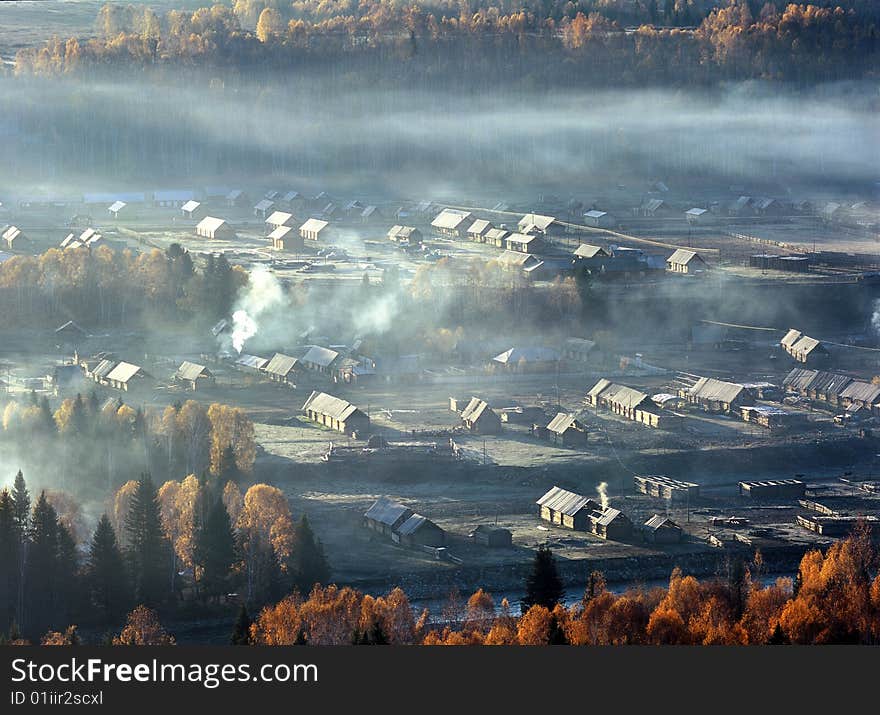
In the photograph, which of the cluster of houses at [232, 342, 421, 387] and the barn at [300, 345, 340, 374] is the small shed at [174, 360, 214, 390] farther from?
the barn at [300, 345, 340, 374]

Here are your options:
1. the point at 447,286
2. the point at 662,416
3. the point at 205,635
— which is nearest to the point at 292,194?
the point at 447,286

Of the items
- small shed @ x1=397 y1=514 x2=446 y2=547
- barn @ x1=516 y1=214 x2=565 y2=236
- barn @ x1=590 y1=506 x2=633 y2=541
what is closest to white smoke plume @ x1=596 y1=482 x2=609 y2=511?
barn @ x1=590 y1=506 x2=633 y2=541

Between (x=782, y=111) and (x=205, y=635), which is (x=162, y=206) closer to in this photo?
(x=782, y=111)

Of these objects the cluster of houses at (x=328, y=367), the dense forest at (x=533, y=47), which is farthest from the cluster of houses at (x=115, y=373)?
the dense forest at (x=533, y=47)

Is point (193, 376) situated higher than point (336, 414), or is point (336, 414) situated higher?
point (336, 414)

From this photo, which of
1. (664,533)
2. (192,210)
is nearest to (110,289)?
(192,210)

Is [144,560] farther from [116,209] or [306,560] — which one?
[116,209]
